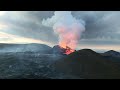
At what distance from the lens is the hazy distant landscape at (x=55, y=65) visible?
275 inches

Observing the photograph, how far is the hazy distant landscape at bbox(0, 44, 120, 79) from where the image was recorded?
275 inches

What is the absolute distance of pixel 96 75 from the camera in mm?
6965

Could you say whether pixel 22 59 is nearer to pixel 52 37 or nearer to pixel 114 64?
pixel 52 37

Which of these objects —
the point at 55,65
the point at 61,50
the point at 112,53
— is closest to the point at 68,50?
the point at 61,50

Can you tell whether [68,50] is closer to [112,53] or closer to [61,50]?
[61,50]

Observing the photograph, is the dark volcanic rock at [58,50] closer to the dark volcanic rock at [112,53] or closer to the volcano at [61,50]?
the volcano at [61,50]

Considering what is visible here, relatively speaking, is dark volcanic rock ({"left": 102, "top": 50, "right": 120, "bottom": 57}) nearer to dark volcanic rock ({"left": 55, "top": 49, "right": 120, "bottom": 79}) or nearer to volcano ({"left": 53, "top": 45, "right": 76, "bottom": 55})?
dark volcanic rock ({"left": 55, "top": 49, "right": 120, "bottom": 79})

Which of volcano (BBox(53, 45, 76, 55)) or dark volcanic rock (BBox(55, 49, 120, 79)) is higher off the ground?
volcano (BBox(53, 45, 76, 55))

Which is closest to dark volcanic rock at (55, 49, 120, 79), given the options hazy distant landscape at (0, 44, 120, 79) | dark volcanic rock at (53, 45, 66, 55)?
hazy distant landscape at (0, 44, 120, 79)

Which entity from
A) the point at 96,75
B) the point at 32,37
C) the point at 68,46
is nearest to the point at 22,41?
the point at 32,37

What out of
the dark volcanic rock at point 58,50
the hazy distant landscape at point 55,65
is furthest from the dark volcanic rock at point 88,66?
the dark volcanic rock at point 58,50

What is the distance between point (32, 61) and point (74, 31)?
67 centimetres

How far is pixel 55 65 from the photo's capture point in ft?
22.9

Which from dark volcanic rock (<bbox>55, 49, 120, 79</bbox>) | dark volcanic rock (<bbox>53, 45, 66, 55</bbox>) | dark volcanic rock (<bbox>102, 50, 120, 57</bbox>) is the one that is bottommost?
dark volcanic rock (<bbox>55, 49, 120, 79</bbox>)
